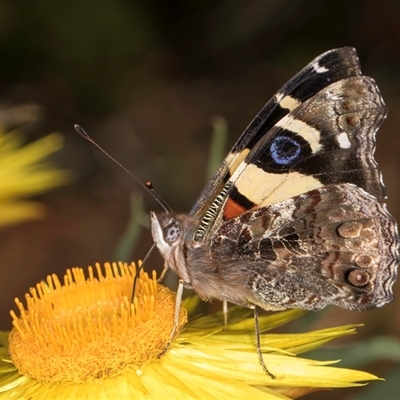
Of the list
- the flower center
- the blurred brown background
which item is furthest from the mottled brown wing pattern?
the blurred brown background

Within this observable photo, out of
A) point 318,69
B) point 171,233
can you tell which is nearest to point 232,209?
point 171,233

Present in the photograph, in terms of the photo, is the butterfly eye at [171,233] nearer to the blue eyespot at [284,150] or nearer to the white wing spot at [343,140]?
the blue eyespot at [284,150]

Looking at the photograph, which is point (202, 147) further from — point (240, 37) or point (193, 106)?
point (240, 37)

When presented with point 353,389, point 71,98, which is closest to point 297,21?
point 71,98

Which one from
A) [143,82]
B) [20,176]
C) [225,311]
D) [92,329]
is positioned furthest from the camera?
[143,82]

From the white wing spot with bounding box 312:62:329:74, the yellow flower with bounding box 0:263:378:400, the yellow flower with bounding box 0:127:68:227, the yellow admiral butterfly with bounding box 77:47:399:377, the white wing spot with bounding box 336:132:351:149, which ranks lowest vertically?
the yellow flower with bounding box 0:263:378:400

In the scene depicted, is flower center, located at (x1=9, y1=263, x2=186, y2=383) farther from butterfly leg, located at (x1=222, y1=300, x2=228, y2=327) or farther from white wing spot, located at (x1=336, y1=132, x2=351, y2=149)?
white wing spot, located at (x1=336, y1=132, x2=351, y2=149)

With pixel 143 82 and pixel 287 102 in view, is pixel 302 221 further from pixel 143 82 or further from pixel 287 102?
pixel 143 82
